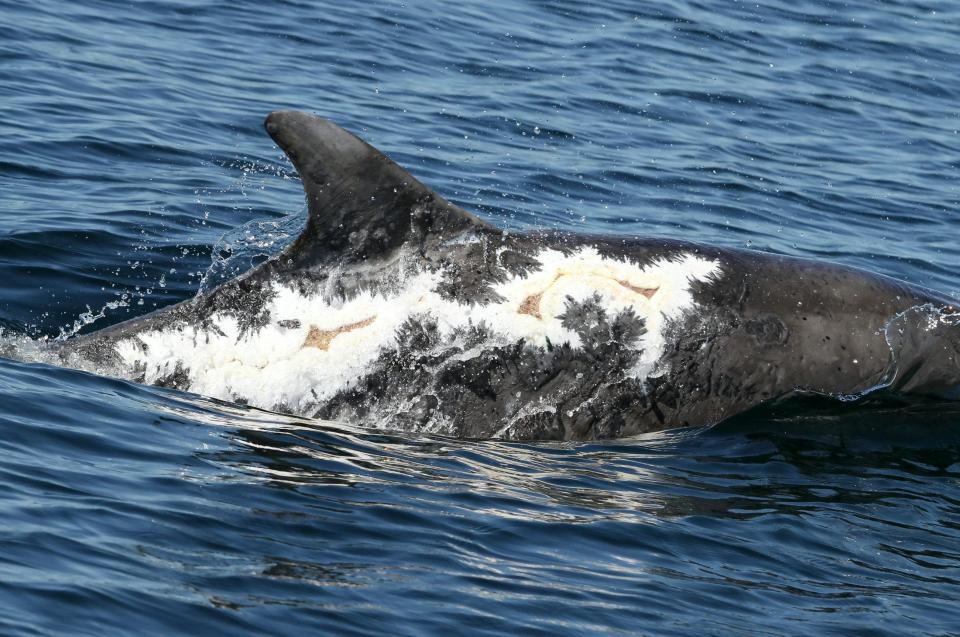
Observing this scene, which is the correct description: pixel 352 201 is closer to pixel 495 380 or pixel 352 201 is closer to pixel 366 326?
pixel 366 326

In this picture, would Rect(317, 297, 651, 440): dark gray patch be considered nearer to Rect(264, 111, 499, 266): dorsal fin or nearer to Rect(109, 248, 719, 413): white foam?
Rect(109, 248, 719, 413): white foam

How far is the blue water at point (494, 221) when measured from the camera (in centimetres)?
740

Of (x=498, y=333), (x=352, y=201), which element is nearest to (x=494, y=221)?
(x=498, y=333)

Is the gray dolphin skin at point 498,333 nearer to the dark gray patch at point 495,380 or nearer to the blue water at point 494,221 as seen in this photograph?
the dark gray patch at point 495,380

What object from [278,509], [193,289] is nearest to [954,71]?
[193,289]

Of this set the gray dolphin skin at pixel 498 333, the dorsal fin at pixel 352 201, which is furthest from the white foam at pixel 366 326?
the dorsal fin at pixel 352 201

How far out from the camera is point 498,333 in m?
9.70

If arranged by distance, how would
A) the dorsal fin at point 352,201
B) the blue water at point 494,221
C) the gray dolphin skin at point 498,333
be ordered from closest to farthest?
the blue water at point 494,221 < the dorsal fin at point 352,201 < the gray dolphin skin at point 498,333

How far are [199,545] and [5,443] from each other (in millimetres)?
1718

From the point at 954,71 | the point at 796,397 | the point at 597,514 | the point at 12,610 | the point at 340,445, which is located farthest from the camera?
the point at 954,71

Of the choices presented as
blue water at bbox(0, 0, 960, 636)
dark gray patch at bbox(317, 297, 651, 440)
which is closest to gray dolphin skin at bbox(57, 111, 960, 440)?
dark gray patch at bbox(317, 297, 651, 440)

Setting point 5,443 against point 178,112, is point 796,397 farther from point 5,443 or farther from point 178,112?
point 178,112

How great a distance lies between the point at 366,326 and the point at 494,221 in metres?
6.57

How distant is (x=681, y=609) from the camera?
7480mm
